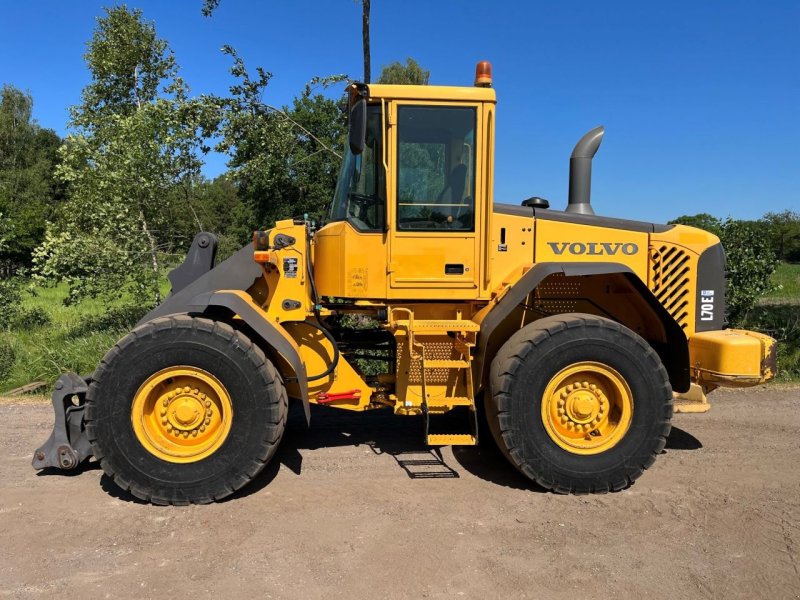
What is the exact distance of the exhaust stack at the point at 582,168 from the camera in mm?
4875

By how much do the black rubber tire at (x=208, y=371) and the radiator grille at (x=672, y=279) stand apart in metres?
3.17

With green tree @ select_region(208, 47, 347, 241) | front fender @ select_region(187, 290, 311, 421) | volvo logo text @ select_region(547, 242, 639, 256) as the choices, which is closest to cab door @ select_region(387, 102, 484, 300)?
volvo logo text @ select_region(547, 242, 639, 256)

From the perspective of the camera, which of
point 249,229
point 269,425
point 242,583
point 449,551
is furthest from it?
point 249,229

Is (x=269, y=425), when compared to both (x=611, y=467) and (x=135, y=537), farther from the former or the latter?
(x=611, y=467)

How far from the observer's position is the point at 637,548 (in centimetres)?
323

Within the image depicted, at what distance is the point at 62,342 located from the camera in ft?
26.7

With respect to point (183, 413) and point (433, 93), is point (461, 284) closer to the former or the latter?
point (433, 93)

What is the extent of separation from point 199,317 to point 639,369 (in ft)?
10.6

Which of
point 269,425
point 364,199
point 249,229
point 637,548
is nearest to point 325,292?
point 364,199

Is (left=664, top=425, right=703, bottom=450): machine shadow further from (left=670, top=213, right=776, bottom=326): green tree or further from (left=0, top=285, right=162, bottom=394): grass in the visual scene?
(left=0, top=285, right=162, bottom=394): grass

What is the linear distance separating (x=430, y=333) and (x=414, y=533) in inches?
55.9

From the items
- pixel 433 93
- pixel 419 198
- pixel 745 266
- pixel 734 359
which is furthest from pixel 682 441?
pixel 745 266

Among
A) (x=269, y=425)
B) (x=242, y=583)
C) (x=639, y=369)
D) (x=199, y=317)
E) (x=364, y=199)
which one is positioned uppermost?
(x=364, y=199)

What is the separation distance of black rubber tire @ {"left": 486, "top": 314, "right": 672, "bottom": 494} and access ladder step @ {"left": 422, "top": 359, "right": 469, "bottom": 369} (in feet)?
0.81
